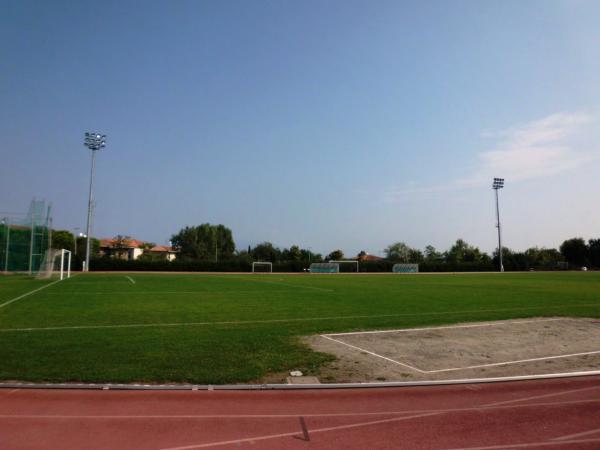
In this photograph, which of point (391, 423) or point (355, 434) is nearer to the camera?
point (355, 434)

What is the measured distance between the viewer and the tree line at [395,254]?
278ft

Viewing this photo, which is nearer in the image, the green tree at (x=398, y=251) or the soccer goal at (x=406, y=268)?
the soccer goal at (x=406, y=268)

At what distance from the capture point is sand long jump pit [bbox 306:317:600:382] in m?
7.82

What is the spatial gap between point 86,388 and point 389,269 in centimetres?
7443

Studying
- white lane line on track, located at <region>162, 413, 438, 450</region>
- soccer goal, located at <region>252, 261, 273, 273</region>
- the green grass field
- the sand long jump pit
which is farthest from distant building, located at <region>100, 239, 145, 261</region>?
white lane line on track, located at <region>162, 413, 438, 450</region>

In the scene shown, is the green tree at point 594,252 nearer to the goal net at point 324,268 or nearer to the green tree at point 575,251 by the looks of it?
→ the green tree at point 575,251

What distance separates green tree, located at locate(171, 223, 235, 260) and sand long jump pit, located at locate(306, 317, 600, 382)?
104 m

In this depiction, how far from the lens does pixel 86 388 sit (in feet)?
21.6

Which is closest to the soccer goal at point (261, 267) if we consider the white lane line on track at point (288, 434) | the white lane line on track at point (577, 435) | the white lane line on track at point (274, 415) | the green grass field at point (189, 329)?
the green grass field at point (189, 329)

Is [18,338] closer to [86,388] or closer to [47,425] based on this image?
[86,388]

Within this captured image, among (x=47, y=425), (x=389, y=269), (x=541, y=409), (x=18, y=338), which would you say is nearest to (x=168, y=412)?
(x=47, y=425)

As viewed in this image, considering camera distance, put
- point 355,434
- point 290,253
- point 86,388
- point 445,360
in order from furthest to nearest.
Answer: point 290,253, point 445,360, point 86,388, point 355,434

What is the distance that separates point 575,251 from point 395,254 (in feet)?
147

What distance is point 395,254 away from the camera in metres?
129
